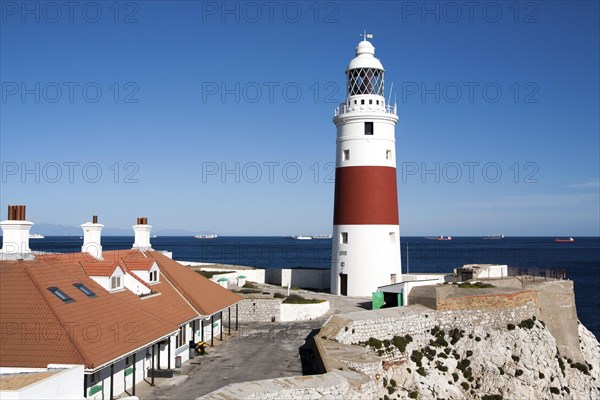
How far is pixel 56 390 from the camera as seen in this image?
14.3 metres

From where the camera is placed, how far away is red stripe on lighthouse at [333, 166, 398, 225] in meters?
38.0

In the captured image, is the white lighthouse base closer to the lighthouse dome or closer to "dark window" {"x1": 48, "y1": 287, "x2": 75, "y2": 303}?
the lighthouse dome

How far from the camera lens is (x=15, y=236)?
21.5 metres

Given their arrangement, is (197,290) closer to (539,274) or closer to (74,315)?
(74,315)

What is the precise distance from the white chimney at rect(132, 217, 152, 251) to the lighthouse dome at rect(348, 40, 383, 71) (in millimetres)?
17580

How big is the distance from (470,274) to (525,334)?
8.41 m

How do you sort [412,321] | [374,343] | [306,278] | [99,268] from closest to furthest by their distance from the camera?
[99,268]
[374,343]
[412,321]
[306,278]

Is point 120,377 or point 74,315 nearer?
point 74,315

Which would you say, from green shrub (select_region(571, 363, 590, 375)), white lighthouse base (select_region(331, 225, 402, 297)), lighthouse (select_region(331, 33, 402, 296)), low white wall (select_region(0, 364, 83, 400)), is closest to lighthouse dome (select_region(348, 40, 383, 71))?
lighthouse (select_region(331, 33, 402, 296))

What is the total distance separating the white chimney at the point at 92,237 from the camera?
1078 inches

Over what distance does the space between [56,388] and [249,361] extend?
37.8 ft

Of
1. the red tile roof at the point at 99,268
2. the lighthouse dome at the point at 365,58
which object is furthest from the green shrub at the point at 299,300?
the lighthouse dome at the point at 365,58

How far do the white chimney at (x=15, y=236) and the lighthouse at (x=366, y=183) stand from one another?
21940 millimetres

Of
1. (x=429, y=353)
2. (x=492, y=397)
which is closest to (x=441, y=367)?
(x=429, y=353)
